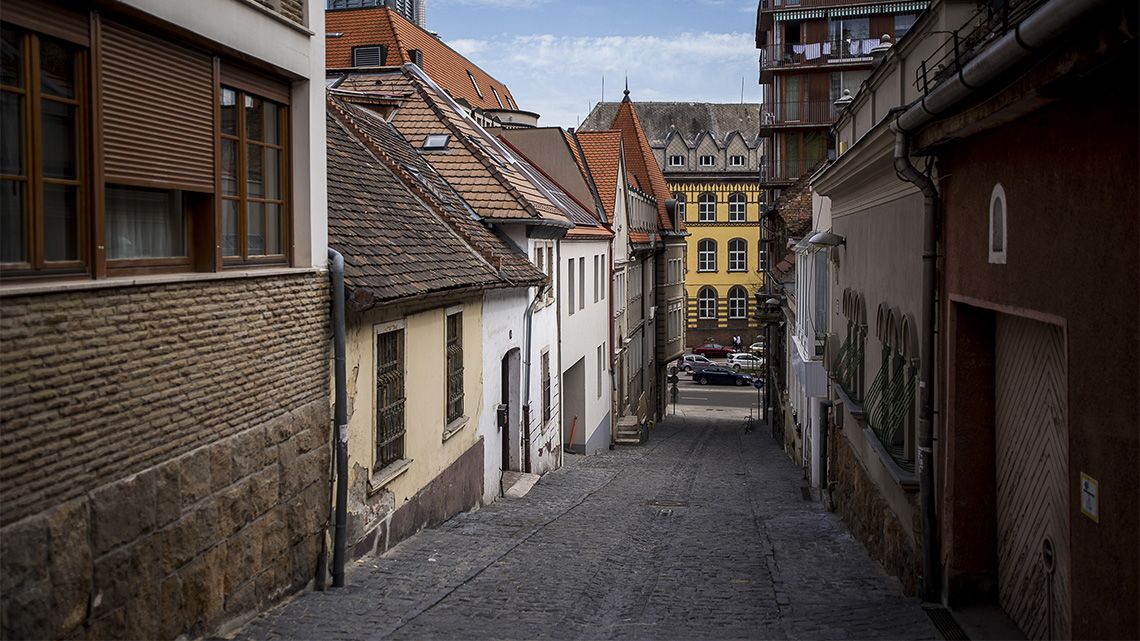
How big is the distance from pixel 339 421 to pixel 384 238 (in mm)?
3567

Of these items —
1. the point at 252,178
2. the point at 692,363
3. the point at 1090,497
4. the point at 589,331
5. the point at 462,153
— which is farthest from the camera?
the point at 692,363

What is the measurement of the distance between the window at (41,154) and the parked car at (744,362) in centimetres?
5785

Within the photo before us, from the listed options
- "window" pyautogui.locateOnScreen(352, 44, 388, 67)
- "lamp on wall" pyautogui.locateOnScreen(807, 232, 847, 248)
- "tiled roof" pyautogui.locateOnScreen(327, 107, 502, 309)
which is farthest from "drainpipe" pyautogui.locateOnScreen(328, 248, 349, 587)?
"window" pyautogui.locateOnScreen(352, 44, 388, 67)

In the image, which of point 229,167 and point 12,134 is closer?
point 12,134

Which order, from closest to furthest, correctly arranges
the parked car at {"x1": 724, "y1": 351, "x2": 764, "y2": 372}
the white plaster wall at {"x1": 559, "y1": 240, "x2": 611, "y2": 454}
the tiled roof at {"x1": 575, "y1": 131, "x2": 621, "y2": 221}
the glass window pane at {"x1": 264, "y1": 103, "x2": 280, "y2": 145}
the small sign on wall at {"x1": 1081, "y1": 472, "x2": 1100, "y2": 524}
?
1. the small sign on wall at {"x1": 1081, "y1": 472, "x2": 1100, "y2": 524}
2. the glass window pane at {"x1": 264, "y1": 103, "x2": 280, "y2": 145}
3. the white plaster wall at {"x1": 559, "y1": 240, "x2": 611, "y2": 454}
4. the tiled roof at {"x1": 575, "y1": 131, "x2": 621, "y2": 221}
5. the parked car at {"x1": 724, "y1": 351, "x2": 764, "y2": 372}

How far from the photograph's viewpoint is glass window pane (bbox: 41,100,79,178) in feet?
19.7

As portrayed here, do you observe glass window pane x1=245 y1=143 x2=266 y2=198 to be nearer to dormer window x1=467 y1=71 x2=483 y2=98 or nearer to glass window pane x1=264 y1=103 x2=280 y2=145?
glass window pane x1=264 y1=103 x2=280 y2=145

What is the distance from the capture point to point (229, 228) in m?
8.28

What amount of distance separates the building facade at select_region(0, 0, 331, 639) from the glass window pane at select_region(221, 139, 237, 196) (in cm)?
3

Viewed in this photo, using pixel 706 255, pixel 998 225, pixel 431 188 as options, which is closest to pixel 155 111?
pixel 998 225

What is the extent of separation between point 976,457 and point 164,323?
584 centimetres

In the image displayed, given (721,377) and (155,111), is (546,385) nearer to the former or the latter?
(155,111)

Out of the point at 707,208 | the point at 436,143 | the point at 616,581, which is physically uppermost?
the point at 707,208

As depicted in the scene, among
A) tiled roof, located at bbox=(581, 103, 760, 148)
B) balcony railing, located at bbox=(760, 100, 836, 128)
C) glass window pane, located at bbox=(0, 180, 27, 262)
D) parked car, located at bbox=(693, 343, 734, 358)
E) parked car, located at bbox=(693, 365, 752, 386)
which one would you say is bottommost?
parked car, located at bbox=(693, 365, 752, 386)
